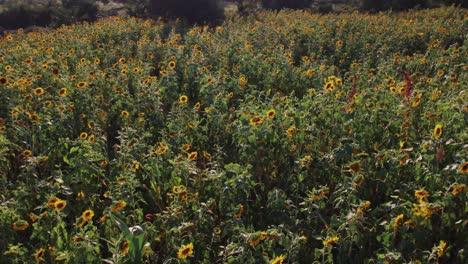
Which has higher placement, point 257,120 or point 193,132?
point 257,120

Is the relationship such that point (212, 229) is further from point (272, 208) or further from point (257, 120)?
point (257, 120)

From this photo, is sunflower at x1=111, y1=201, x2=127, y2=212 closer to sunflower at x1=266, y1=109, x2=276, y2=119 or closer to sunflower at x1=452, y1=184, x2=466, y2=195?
sunflower at x1=266, y1=109, x2=276, y2=119

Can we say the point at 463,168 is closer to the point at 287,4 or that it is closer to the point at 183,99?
the point at 183,99

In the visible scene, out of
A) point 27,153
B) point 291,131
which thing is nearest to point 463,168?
point 291,131

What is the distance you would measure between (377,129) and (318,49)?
430 cm

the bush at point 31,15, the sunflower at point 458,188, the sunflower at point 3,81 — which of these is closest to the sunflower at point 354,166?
the sunflower at point 458,188

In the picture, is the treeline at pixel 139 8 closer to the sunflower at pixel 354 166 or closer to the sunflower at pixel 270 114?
the sunflower at pixel 270 114

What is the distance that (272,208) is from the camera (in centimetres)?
304

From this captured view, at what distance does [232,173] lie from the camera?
11.2 ft

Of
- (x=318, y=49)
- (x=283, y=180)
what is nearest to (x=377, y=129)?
(x=283, y=180)

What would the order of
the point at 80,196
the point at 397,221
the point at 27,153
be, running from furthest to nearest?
the point at 27,153 < the point at 80,196 < the point at 397,221

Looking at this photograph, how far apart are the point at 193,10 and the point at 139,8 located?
2083 mm

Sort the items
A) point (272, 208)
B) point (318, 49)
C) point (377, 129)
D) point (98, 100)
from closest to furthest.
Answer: point (272, 208)
point (377, 129)
point (98, 100)
point (318, 49)

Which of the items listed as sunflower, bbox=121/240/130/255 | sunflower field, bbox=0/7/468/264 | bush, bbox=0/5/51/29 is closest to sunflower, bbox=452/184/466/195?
sunflower field, bbox=0/7/468/264
